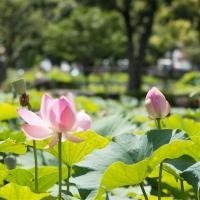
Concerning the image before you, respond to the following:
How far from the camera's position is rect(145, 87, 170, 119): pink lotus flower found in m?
1.14

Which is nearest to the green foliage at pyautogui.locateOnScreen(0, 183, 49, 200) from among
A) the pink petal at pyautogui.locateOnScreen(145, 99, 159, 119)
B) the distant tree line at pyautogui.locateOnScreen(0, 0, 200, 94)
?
the pink petal at pyautogui.locateOnScreen(145, 99, 159, 119)

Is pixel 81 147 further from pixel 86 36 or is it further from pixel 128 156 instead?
pixel 86 36

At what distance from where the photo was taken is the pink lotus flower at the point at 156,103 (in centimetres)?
114

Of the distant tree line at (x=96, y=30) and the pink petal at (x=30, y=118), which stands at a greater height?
the pink petal at (x=30, y=118)

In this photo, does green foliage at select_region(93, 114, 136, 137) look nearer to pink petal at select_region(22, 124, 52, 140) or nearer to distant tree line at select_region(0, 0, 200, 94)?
pink petal at select_region(22, 124, 52, 140)

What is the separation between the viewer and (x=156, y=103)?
1142mm

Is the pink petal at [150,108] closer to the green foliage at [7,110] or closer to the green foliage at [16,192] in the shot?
the green foliage at [16,192]

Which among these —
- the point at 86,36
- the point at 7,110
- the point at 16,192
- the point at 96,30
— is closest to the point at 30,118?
the point at 16,192

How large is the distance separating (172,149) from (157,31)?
75.6 ft

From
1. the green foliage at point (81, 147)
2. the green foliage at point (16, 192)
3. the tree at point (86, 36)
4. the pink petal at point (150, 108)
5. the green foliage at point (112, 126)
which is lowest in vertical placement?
the tree at point (86, 36)

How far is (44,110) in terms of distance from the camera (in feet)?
3.23

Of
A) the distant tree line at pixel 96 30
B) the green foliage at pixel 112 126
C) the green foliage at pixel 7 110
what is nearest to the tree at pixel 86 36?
the distant tree line at pixel 96 30

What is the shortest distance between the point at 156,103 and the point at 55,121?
0.85 ft

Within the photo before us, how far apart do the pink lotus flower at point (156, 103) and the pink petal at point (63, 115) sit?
23 centimetres
